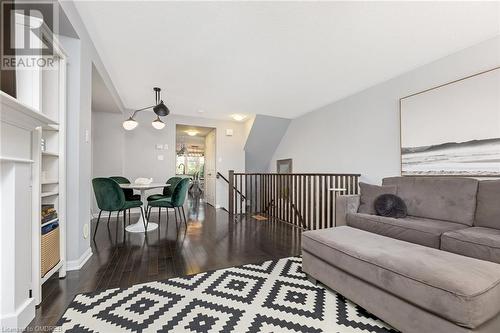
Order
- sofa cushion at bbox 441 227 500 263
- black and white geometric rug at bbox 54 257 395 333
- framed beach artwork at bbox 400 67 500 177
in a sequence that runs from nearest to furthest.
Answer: black and white geometric rug at bbox 54 257 395 333 → sofa cushion at bbox 441 227 500 263 → framed beach artwork at bbox 400 67 500 177

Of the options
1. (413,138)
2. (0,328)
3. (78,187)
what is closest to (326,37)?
(413,138)

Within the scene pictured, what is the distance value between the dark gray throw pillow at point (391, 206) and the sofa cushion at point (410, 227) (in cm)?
10

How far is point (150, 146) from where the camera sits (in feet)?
16.6

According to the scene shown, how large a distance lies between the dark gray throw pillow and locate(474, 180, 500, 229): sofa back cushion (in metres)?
0.57

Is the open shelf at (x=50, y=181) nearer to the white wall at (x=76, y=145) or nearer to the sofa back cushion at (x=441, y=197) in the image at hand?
the white wall at (x=76, y=145)

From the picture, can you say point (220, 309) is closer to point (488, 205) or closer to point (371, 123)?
point (488, 205)

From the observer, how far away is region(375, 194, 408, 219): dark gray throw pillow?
2.30 m

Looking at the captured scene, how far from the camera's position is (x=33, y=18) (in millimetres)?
1493

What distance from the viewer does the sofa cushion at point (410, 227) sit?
1817mm

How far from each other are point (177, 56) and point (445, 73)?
339cm

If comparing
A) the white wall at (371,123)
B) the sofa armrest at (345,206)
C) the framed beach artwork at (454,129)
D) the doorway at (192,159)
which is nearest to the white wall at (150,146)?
the doorway at (192,159)

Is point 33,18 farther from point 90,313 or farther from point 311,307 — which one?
point 311,307

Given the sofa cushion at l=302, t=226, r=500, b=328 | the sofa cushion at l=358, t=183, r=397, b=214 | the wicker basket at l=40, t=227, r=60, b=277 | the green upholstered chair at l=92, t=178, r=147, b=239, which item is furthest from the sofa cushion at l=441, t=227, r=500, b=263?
the green upholstered chair at l=92, t=178, r=147, b=239

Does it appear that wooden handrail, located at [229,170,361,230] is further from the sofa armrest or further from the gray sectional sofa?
the gray sectional sofa
